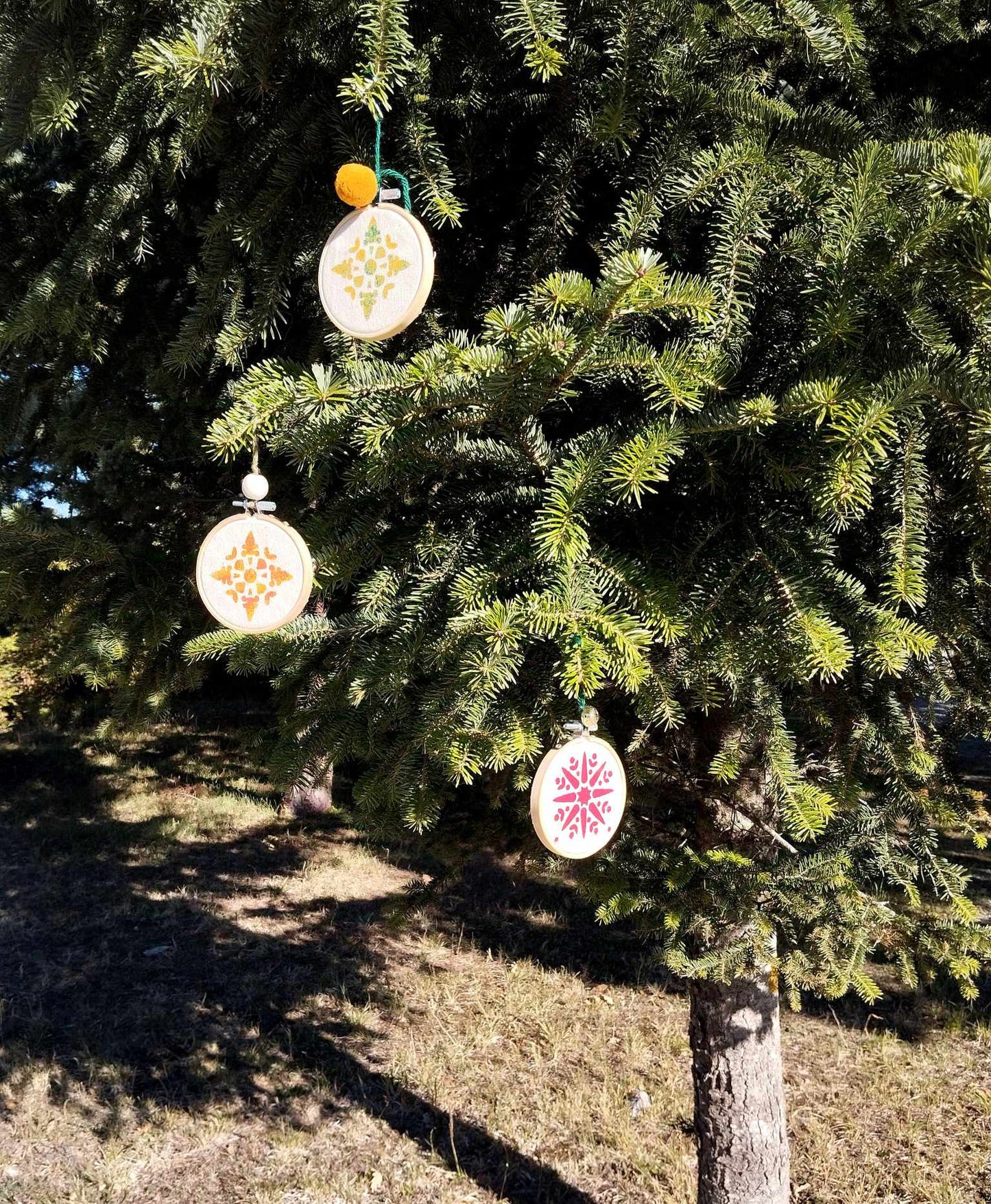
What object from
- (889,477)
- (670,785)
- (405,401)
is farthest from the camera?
(670,785)

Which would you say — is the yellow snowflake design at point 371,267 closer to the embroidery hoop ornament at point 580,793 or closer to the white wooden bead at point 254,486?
the white wooden bead at point 254,486

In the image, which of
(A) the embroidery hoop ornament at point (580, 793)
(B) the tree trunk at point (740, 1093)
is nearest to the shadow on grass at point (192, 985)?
(B) the tree trunk at point (740, 1093)

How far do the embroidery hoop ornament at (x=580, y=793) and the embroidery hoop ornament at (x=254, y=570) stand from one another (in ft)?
1.73

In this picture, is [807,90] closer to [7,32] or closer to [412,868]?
[7,32]

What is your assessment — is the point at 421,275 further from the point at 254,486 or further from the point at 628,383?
the point at 254,486

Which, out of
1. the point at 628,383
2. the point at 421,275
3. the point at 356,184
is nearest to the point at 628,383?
the point at 628,383

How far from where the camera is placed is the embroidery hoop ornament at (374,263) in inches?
51.8

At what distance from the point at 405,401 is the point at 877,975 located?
5492 mm

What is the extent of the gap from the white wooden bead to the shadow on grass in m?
3.19

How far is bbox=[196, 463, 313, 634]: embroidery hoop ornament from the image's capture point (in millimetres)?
1504

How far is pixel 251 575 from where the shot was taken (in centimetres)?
154

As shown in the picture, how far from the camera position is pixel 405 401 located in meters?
1.22

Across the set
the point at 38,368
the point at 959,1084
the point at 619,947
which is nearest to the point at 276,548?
the point at 38,368

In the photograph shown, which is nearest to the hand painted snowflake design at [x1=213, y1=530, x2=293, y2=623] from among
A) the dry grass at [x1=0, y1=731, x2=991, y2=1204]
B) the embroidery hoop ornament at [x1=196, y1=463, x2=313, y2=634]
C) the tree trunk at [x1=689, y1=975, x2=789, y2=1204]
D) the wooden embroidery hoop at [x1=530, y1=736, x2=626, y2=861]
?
the embroidery hoop ornament at [x1=196, y1=463, x2=313, y2=634]
